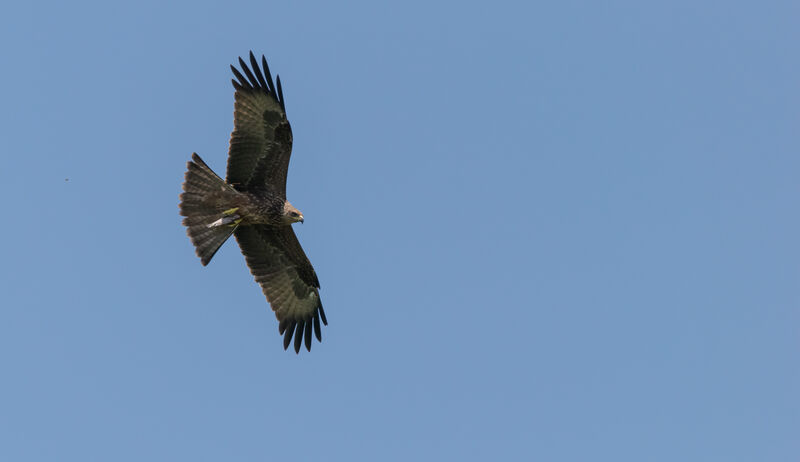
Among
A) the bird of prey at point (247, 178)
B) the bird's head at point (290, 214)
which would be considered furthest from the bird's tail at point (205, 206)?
the bird's head at point (290, 214)

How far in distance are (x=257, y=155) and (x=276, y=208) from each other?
83 cm

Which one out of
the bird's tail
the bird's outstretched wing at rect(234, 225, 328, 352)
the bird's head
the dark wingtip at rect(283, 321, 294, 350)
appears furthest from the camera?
the dark wingtip at rect(283, 321, 294, 350)

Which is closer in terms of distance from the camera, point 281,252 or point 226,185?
point 226,185

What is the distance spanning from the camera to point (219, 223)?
14961 mm

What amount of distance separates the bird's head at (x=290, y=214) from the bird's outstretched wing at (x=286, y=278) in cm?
72

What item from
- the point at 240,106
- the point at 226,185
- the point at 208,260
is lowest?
the point at 208,260

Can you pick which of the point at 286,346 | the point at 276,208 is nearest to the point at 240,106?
the point at 276,208

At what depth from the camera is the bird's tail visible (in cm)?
1472

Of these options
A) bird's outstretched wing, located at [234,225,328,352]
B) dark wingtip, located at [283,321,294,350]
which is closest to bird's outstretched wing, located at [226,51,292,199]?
bird's outstretched wing, located at [234,225,328,352]

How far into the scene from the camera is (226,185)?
48.9 feet

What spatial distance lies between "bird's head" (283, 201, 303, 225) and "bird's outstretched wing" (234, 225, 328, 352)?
0.72 metres

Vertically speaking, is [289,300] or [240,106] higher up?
[240,106]

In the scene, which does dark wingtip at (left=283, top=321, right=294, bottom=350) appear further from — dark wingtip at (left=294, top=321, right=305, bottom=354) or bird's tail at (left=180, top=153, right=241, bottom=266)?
bird's tail at (left=180, top=153, right=241, bottom=266)

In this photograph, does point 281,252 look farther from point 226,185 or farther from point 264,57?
point 264,57
